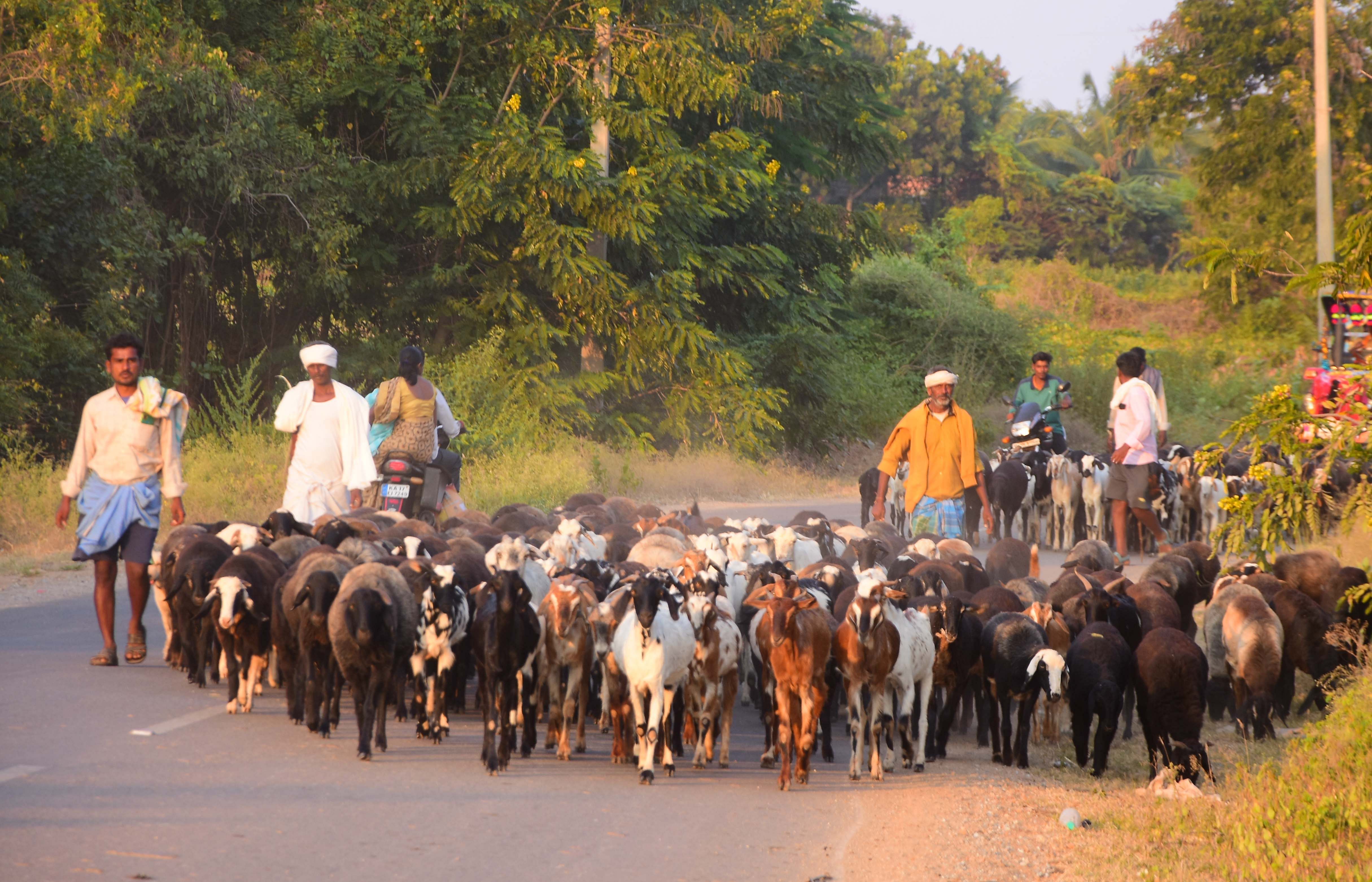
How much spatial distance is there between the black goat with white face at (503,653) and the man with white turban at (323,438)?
3.18 metres

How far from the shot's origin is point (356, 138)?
23.2m

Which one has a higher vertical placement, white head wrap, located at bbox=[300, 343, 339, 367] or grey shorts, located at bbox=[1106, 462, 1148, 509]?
white head wrap, located at bbox=[300, 343, 339, 367]

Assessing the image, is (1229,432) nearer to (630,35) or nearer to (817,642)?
(817,642)

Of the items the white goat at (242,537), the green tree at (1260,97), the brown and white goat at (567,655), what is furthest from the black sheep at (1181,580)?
the green tree at (1260,97)

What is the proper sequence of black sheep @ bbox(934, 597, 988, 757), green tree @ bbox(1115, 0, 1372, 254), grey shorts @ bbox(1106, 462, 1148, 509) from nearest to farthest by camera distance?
1. black sheep @ bbox(934, 597, 988, 757)
2. grey shorts @ bbox(1106, 462, 1148, 509)
3. green tree @ bbox(1115, 0, 1372, 254)

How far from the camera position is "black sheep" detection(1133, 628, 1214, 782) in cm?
750

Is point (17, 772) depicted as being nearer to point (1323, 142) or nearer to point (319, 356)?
point (319, 356)

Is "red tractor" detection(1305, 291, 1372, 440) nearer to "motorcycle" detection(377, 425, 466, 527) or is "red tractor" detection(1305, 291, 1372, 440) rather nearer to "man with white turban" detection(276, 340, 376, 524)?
"man with white turban" detection(276, 340, 376, 524)

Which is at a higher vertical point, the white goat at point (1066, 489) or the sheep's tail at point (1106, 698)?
the white goat at point (1066, 489)

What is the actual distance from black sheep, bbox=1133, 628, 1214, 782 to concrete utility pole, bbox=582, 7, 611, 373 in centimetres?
1566

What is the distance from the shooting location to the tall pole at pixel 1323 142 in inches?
885

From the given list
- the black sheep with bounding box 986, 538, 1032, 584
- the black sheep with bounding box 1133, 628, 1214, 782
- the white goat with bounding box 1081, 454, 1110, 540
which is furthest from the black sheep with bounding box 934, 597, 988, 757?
the white goat with bounding box 1081, 454, 1110, 540

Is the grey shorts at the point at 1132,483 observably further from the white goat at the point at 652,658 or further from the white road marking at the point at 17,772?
the white road marking at the point at 17,772

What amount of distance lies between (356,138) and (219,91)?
376cm
